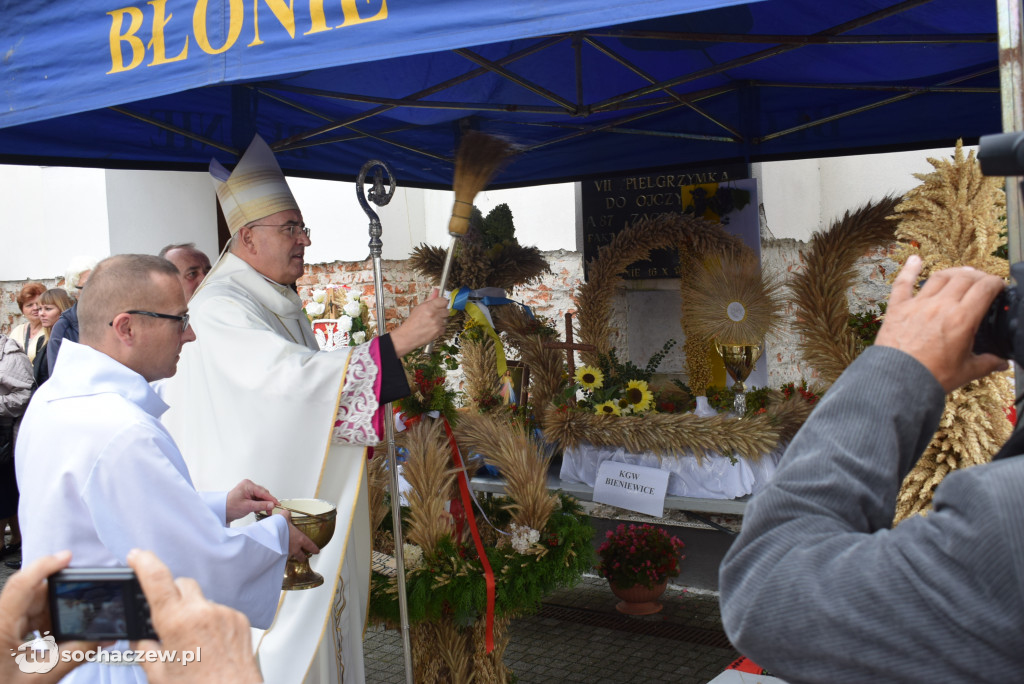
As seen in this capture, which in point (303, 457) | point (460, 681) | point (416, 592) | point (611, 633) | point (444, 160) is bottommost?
point (611, 633)

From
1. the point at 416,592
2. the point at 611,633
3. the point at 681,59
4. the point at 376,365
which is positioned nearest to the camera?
the point at 376,365

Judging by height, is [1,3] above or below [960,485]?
above

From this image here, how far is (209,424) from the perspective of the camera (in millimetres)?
2779

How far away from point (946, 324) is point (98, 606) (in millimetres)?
1003

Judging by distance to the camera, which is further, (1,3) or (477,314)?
(477,314)

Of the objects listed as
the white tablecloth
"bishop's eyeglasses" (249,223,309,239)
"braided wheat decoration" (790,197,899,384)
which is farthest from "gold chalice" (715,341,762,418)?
"bishop's eyeglasses" (249,223,309,239)

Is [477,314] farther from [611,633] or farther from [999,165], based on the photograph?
[999,165]

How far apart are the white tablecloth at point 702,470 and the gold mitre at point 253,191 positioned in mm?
1637

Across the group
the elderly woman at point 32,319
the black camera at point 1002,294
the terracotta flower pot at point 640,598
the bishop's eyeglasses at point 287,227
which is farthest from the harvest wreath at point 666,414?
the elderly woman at point 32,319

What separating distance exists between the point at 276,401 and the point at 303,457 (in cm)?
19

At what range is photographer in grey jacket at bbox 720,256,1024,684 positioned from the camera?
0.80 meters

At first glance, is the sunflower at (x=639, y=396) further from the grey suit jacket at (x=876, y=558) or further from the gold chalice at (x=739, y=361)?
the grey suit jacket at (x=876, y=558)

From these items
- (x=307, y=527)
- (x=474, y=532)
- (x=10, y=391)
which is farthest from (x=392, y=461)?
(x=10, y=391)

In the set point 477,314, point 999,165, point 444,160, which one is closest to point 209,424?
point 477,314
